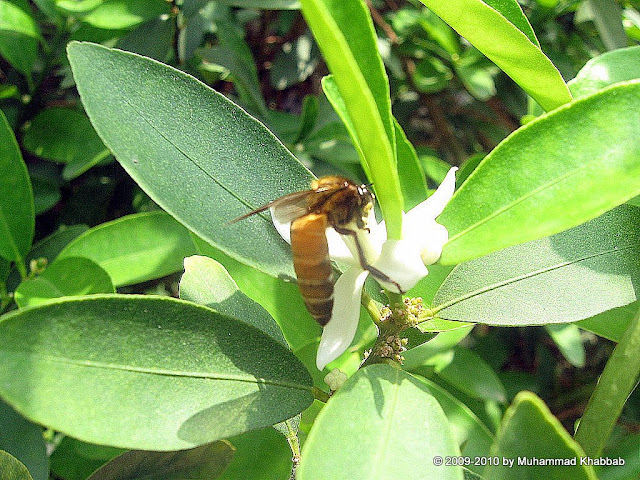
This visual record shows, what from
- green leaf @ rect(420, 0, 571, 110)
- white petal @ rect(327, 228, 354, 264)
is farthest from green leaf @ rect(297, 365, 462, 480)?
green leaf @ rect(420, 0, 571, 110)

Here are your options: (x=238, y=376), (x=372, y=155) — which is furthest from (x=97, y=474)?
(x=372, y=155)

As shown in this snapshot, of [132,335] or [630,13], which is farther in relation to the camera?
[630,13]

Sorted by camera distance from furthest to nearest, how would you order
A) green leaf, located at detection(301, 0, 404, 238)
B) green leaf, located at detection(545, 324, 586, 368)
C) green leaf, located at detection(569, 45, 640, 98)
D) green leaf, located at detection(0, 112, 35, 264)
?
green leaf, located at detection(545, 324, 586, 368)
green leaf, located at detection(0, 112, 35, 264)
green leaf, located at detection(569, 45, 640, 98)
green leaf, located at detection(301, 0, 404, 238)

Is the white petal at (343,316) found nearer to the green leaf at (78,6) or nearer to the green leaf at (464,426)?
the green leaf at (464,426)

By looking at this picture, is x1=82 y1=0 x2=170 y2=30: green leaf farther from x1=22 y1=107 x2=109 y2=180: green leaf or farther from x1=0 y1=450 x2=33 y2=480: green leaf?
x1=0 y1=450 x2=33 y2=480: green leaf

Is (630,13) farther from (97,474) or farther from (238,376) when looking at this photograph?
(97,474)

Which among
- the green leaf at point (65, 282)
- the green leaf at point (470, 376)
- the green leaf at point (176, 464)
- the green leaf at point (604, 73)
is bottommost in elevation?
the green leaf at point (470, 376)

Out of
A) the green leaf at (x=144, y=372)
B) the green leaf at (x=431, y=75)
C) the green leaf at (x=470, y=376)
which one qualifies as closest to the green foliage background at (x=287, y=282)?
the green leaf at (x=144, y=372)
